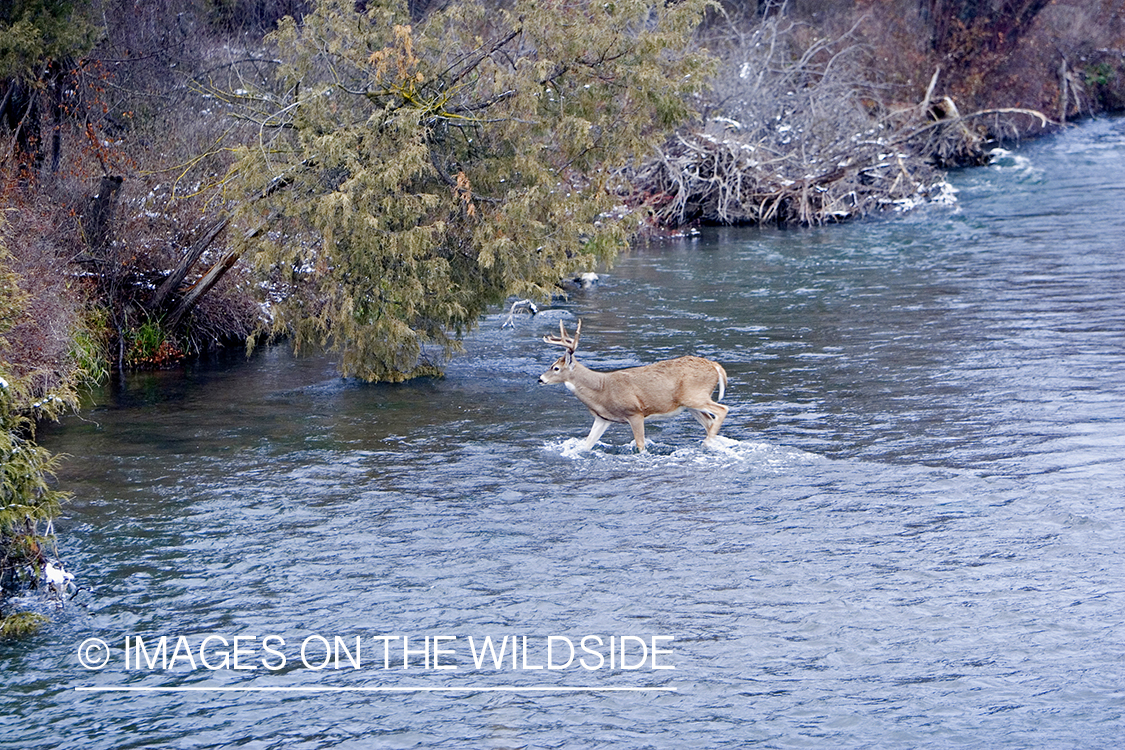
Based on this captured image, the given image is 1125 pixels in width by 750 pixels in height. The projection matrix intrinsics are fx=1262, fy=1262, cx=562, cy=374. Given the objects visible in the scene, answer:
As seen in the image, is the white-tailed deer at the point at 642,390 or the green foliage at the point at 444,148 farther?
the green foliage at the point at 444,148

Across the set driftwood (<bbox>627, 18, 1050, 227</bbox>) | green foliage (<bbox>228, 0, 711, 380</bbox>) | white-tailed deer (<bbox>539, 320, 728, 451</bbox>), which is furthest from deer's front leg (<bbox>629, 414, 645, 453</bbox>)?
driftwood (<bbox>627, 18, 1050, 227</bbox>)

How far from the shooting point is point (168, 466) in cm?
1315

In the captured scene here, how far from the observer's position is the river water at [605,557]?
24.8 feet

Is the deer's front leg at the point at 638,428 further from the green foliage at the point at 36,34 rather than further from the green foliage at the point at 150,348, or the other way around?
the green foliage at the point at 36,34

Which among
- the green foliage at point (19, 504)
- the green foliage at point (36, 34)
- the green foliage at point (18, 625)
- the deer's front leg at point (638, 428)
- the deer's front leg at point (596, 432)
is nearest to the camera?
the green foliage at point (18, 625)

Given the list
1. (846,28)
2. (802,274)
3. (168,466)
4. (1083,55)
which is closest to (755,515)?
(168,466)

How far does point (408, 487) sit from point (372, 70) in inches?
250

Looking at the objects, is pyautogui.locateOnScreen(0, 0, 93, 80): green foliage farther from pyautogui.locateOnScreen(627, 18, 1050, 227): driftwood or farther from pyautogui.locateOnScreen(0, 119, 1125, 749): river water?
pyautogui.locateOnScreen(627, 18, 1050, 227): driftwood

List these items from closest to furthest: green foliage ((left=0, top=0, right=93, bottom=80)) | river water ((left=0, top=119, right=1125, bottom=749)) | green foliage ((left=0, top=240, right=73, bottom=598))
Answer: river water ((left=0, top=119, right=1125, bottom=749)) < green foliage ((left=0, top=240, right=73, bottom=598)) < green foliage ((left=0, top=0, right=93, bottom=80))
